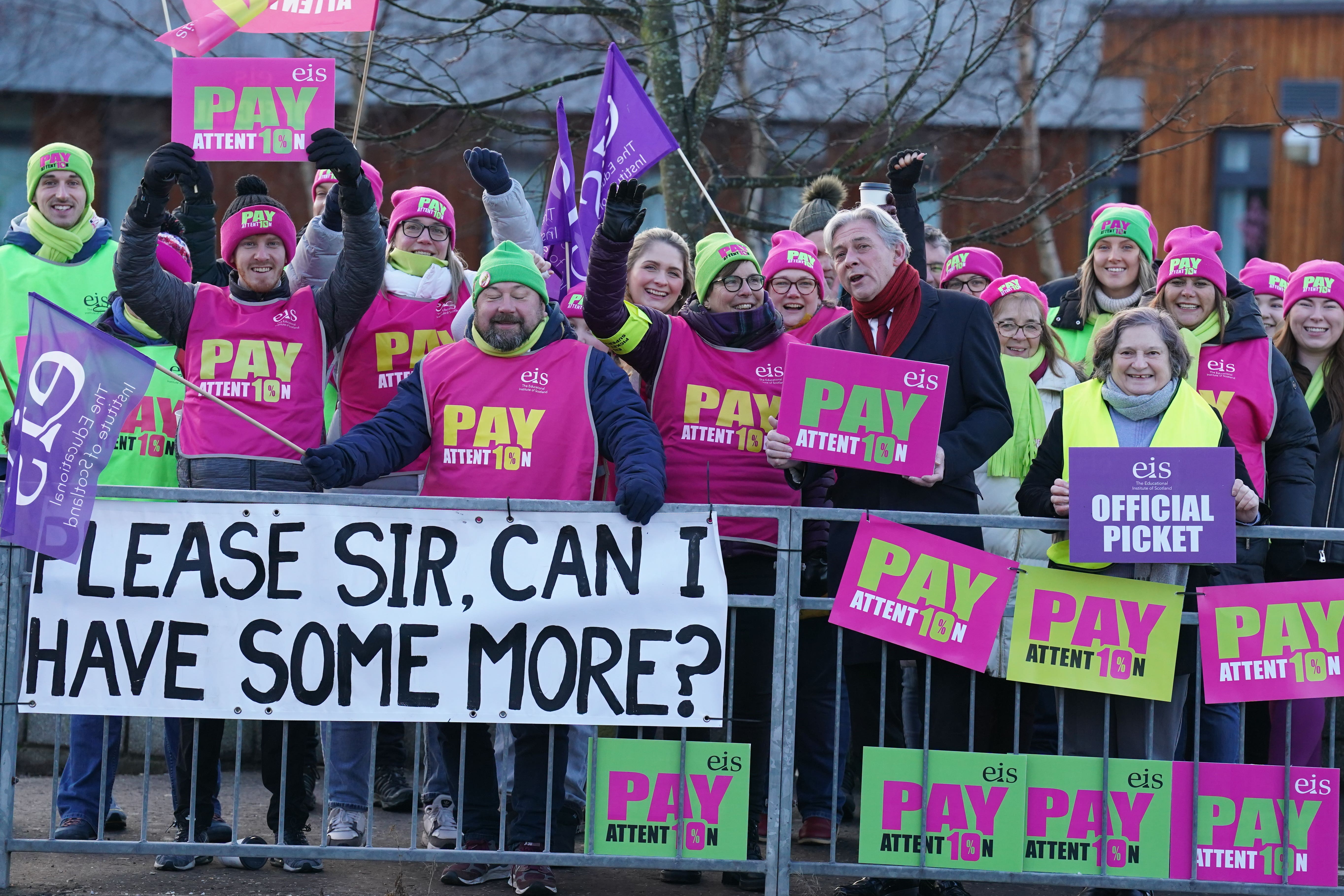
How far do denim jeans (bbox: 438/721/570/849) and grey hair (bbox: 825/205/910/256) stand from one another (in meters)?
2.03

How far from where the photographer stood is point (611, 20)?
984 cm

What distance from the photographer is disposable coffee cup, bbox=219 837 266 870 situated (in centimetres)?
530

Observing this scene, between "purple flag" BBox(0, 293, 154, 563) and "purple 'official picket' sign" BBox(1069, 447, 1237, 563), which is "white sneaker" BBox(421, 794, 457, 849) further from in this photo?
"purple 'official picket' sign" BBox(1069, 447, 1237, 563)

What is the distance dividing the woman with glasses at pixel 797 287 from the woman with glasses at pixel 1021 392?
2.26 feet

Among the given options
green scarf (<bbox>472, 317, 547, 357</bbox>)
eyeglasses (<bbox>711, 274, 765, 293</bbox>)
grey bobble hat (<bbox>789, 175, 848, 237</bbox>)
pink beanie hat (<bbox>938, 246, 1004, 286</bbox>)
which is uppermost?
grey bobble hat (<bbox>789, 175, 848, 237</bbox>)

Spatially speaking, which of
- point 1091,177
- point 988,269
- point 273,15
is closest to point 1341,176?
point 1091,177

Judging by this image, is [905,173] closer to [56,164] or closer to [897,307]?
[897,307]

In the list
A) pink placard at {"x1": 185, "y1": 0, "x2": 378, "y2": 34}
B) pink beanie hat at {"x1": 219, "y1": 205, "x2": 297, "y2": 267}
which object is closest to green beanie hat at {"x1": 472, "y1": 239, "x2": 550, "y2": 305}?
pink beanie hat at {"x1": 219, "y1": 205, "x2": 297, "y2": 267}

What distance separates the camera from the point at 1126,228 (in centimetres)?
653

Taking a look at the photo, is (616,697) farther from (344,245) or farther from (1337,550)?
(1337,550)

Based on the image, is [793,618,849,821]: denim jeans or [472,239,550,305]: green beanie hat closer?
[472,239,550,305]: green beanie hat

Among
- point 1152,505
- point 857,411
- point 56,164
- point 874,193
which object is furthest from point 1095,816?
point 56,164

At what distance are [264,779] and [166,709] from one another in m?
0.67

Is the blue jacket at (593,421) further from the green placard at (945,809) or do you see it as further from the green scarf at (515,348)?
the green placard at (945,809)
